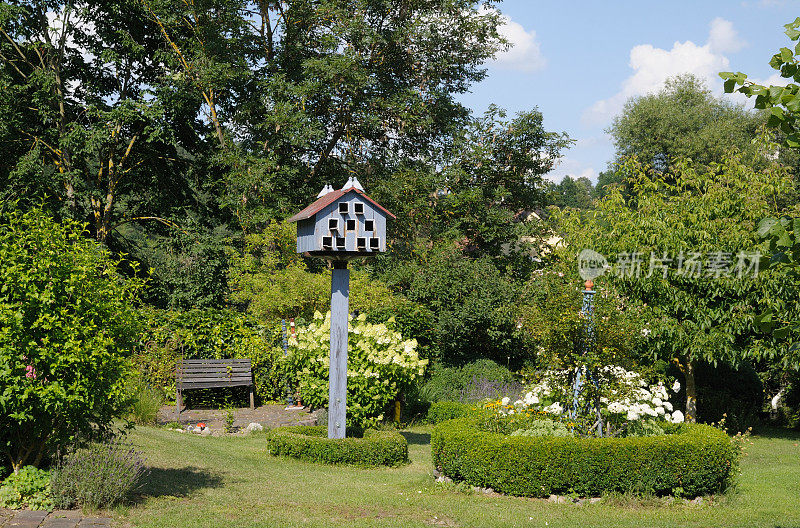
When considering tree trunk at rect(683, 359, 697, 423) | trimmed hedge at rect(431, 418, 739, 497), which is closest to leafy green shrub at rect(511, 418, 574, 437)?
trimmed hedge at rect(431, 418, 739, 497)

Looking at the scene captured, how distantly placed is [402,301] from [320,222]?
285 inches

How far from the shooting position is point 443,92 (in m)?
23.3

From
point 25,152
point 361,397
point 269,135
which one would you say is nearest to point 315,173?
point 269,135

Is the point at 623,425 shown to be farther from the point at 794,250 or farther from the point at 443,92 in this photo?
the point at 443,92

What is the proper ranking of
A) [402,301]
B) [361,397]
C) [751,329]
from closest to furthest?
[361,397] → [751,329] → [402,301]

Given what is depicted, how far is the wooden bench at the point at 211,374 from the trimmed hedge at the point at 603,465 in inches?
333

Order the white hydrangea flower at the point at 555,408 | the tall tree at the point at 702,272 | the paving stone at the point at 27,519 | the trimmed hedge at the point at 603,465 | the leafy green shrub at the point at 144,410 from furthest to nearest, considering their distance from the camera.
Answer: the tall tree at the point at 702,272 → the leafy green shrub at the point at 144,410 → the white hydrangea flower at the point at 555,408 → the trimmed hedge at the point at 603,465 → the paving stone at the point at 27,519

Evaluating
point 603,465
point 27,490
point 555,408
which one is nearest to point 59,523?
point 27,490

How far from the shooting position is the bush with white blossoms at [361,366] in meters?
11.8

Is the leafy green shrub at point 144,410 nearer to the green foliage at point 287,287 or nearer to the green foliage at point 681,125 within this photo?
the green foliage at point 287,287

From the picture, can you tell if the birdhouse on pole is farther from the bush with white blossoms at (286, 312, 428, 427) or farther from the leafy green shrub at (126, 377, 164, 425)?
the leafy green shrub at (126, 377, 164, 425)

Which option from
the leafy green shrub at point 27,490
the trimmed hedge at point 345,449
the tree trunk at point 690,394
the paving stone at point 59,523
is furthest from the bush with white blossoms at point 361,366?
the tree trunk at point 690,394

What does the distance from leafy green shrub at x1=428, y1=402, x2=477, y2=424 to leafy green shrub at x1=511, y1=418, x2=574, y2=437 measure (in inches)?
207

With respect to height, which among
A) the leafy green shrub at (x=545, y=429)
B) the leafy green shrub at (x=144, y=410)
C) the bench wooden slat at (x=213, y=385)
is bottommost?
the leafy green shrub at (x=144, y=410)
